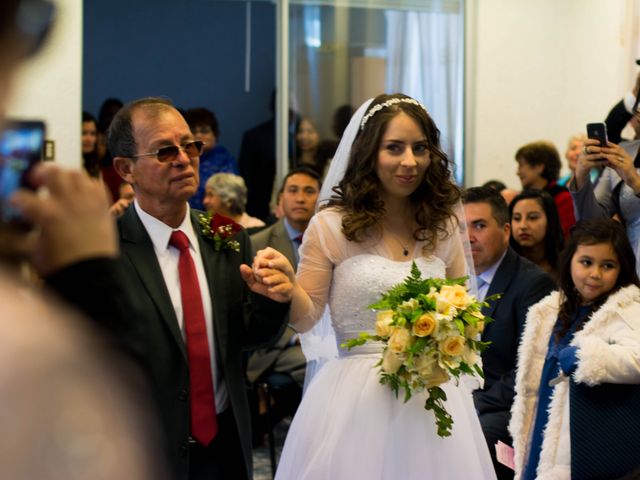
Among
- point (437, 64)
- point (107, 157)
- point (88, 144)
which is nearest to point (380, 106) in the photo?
point (88, 144)

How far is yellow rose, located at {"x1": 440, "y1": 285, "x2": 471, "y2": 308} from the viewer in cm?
326

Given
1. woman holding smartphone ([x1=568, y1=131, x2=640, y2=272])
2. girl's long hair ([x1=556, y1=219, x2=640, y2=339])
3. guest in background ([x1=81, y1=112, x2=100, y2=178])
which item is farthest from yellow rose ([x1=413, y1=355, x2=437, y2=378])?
guest in background ([x1=81, y1=112, x2=100, y2=178])

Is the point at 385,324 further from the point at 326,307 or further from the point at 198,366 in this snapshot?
the point at 198,366

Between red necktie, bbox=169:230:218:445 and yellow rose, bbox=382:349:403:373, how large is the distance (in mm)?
646

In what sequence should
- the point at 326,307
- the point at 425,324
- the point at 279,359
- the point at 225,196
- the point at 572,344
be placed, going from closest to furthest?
1. the point at 425,324
2. the point at 326,307
3. the point at 572,344
4. the point at 279,359
5. the point at 225,196

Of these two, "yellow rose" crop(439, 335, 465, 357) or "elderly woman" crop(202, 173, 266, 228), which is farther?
"elderly woman" crop(202, 173, 266, 228)

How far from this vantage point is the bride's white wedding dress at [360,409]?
335cm

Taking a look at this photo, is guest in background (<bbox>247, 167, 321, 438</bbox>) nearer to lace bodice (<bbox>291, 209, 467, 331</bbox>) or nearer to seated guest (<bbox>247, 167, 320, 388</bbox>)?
seated guest (<bbox>247, 167, 320, 388</bbox>)

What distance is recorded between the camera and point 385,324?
3.28 metres

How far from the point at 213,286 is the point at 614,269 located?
205 centimetres

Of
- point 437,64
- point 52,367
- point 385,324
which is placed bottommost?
point 385,324

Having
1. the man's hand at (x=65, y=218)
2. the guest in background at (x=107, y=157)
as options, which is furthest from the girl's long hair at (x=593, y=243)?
the guest in background at (x=107, y=157)

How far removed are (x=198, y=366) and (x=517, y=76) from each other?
673 cm

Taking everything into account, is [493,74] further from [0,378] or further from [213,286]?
[0,378]
